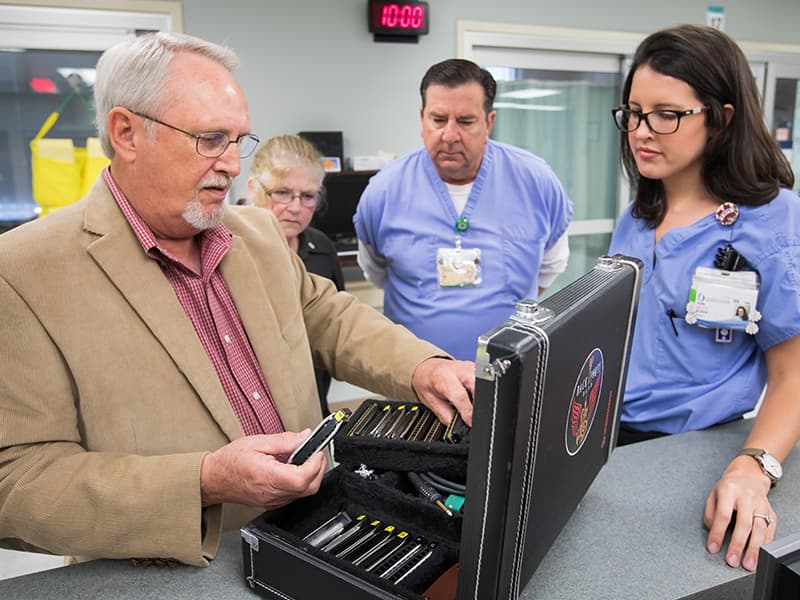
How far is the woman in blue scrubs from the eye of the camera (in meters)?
1.20

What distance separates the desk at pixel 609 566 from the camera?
35.2 inches

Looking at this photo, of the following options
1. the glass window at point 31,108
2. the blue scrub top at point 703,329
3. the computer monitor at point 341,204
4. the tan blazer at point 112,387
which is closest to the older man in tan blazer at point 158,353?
the tan blazer at point 112,387

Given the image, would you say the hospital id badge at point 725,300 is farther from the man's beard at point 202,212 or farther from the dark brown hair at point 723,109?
the man's beard at point 202,212

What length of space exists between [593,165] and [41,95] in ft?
12.2

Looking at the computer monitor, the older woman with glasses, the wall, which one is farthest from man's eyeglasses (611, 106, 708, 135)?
the wall

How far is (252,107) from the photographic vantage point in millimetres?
3523

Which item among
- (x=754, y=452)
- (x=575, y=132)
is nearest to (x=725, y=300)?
(x=754, y=452)

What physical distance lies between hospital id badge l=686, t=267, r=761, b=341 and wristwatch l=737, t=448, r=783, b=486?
23 cm

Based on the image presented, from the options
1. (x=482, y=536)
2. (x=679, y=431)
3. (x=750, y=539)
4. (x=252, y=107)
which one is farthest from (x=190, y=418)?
(x=252, y=107)

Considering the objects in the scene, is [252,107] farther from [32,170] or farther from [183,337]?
[183,337]

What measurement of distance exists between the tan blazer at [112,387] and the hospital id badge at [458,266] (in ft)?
2.94

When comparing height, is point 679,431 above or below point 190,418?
below

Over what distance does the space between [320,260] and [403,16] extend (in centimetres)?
200

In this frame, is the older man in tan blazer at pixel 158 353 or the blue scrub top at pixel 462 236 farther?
the blue scrub top at pixel 462 236
